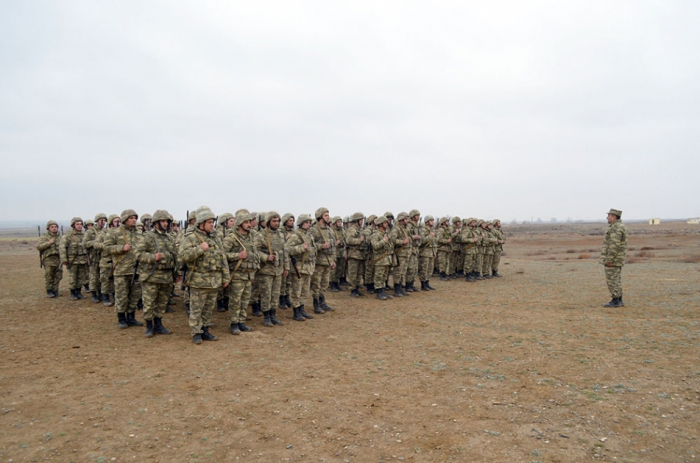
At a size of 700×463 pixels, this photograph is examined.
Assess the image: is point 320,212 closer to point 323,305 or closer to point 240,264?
point 323,305

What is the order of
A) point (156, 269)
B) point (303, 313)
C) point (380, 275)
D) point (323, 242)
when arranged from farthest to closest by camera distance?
1. point (380, 275)
2. point (323, 242)
3. point (303, 313)
4. point (156, 269)

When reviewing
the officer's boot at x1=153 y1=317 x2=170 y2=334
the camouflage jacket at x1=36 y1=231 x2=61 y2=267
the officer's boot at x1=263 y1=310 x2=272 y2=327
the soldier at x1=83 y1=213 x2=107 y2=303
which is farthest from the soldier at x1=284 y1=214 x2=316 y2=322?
the camouflage jacket at x1=36 y1=231 x2=61 y2=267

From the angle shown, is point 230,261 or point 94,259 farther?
point 94,259

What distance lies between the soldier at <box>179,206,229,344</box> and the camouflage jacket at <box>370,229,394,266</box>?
Result: 495 centimetres

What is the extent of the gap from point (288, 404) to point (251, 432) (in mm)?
711

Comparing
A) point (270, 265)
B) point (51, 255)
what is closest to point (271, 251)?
point (270, 265)

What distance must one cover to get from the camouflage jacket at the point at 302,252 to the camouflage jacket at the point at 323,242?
0.21 meters

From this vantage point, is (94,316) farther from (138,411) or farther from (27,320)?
(138,411)

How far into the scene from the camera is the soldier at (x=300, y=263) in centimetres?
949

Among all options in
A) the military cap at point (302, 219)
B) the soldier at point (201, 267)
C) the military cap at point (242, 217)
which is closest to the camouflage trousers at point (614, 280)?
the military cap at point (302, 219)

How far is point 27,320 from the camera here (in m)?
9.47

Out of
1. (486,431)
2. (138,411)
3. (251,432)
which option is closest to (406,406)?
(486,431)

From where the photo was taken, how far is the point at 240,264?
27.0ft

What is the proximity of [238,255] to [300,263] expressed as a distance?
1718 mm
